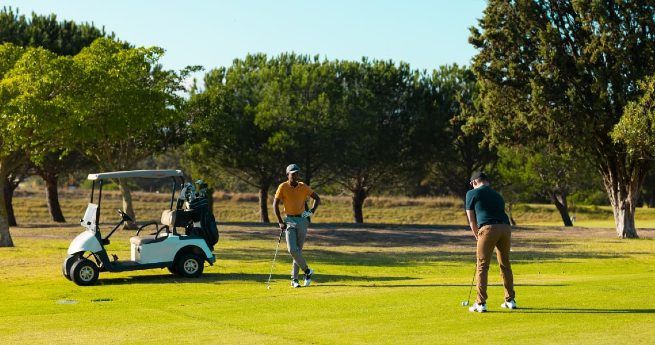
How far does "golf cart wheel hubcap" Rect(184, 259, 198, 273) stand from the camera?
2064cm

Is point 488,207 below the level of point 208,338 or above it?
above

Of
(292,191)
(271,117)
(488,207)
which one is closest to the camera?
(488,207)

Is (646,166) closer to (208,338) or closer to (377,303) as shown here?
(377,303)

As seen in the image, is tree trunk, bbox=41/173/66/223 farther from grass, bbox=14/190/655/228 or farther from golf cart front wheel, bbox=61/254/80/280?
golf cart front wheel, bbox=61/254/80/280

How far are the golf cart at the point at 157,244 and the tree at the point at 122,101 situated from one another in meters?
12.9

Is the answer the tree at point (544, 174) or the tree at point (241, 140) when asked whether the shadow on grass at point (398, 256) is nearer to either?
the tree at point (241, 140)

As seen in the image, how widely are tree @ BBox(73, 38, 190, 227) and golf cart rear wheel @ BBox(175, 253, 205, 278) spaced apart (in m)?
13.5

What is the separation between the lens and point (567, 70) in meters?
41.4

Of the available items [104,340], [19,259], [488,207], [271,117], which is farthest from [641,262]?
[271,117]

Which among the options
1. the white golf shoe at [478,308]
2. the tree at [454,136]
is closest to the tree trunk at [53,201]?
the tree at [454,136]

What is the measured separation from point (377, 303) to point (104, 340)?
4.87 meters

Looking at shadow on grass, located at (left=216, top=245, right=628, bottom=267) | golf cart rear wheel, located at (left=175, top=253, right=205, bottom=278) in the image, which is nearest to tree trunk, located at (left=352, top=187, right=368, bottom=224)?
shadow on grass, located at (left=216, top=245, right=628, bottom=267)

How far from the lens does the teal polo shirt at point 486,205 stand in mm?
14047

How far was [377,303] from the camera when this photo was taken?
50.5 ft
